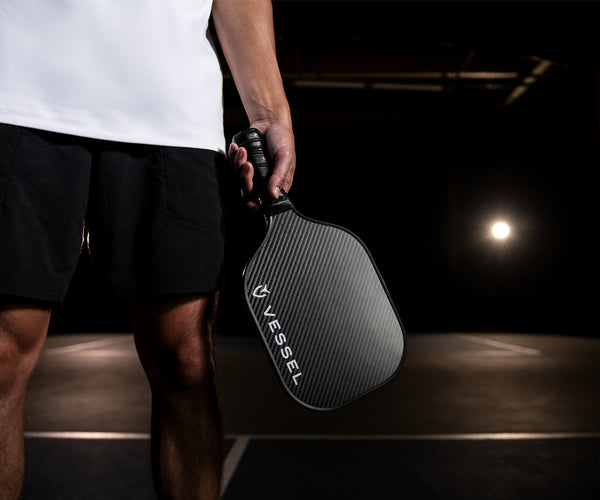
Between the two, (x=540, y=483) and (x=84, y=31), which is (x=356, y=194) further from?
(x=84, y=31)

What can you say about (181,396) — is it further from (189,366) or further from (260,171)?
(260,171)

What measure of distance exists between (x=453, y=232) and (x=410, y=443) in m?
8.34

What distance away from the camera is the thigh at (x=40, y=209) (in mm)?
654

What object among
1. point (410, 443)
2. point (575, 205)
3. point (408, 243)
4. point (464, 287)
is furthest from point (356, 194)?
point (410, 443)

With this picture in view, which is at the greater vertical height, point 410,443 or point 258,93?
point 258,93

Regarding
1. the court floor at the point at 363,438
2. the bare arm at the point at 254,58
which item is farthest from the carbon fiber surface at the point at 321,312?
the court floor at the point at 363,438

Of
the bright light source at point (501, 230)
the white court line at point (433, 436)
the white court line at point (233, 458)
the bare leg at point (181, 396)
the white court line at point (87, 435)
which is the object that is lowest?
the bright light source at point (501, 230)

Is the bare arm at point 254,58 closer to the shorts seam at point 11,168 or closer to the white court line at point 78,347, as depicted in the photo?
the shorts seam at point 11,168

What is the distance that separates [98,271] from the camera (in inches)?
29.2

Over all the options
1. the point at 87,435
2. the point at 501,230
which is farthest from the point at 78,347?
the point at 501,230

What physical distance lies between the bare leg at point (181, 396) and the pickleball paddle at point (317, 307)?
9 cm

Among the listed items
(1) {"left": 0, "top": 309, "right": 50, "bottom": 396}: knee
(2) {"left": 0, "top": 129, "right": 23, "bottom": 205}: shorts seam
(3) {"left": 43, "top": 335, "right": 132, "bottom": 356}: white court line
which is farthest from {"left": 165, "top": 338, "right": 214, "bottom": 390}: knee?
(3) {"left": 43, "top": 335, "right": 132, "bottom": 356}: white court line

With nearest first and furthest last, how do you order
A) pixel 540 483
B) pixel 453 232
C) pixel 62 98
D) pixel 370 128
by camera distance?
pixel 62 98 → pixel 540 483 → pixel 370 128 → pixel 453 232

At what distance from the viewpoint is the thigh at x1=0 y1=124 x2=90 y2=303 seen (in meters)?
0.65
